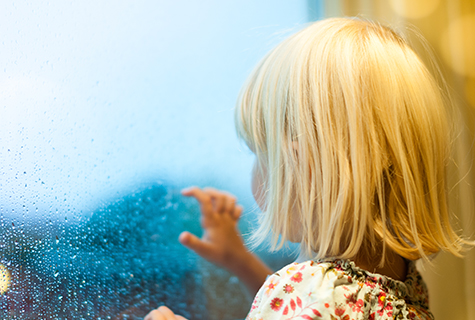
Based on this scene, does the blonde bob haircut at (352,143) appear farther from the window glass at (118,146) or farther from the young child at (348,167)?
the window glass at (118,146)

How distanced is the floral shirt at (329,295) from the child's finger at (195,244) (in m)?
0.27

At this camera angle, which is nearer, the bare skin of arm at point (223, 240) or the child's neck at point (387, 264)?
the child's neck at point (387, 264)

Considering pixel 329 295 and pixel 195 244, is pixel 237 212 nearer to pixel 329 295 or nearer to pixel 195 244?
pixel 195 244

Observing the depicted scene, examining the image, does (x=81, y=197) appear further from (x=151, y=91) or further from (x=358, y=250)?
(x=358, y=250)

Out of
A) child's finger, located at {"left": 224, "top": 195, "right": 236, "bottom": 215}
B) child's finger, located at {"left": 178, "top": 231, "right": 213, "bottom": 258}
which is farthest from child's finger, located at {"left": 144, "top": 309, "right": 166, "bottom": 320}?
child's finger, located at {"left": 224, "top": 195, "right": 236, "bottom": 215}

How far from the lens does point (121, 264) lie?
69 centimetres

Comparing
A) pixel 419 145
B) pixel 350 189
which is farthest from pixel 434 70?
pixel 350 189

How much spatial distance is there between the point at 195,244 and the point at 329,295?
36cm

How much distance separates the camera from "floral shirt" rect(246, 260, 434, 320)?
519 mm

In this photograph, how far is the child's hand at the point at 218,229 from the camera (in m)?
0.83

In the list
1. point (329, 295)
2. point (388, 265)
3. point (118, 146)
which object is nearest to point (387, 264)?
point (388, 265)

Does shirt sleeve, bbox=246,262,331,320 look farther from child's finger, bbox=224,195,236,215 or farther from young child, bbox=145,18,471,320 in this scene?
child's finger, bbox=224,195,236,215

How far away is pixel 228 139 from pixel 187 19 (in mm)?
251

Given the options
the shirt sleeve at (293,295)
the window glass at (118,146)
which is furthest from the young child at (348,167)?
the window glass at (118,146)
